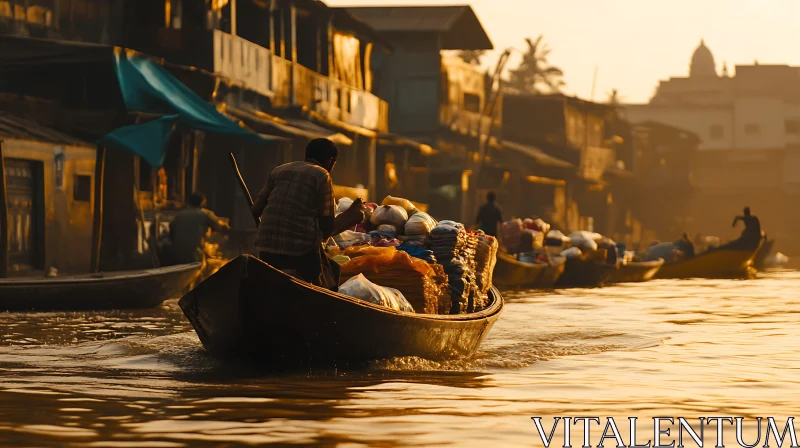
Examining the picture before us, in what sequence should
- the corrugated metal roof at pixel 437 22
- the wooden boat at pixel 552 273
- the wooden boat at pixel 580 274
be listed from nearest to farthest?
the wooden boat at pixel 552 273
the wooden boat at pixel 580 274
the corrugated metal roof at pixel 437 22

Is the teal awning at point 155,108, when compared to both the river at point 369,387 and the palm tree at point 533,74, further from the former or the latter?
the palm tree at point 533,74

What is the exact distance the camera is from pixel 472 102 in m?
35.8

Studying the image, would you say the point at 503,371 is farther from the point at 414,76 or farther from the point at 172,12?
the point at 414,76

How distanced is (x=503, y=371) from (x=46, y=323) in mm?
4944

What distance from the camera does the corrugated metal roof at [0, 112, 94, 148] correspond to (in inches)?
597

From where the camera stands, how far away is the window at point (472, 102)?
1391 inches

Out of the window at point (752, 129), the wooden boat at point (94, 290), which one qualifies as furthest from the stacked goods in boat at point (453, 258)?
the window at point (752, 129)

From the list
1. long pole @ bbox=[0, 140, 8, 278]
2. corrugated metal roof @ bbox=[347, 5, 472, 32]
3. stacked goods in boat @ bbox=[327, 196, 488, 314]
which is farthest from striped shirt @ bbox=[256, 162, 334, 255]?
corrugated metal roof @ bbox=[347, 5, 472, 32]

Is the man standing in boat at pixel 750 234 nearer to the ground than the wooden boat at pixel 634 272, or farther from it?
farther from it

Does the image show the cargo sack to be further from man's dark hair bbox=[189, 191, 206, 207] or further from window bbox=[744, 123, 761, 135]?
window bbox=[744, 123, 761, 135]

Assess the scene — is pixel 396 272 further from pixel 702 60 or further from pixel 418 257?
pixel 702 60

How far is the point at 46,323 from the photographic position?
455 inches

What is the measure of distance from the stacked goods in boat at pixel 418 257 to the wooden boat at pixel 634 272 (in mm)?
14045

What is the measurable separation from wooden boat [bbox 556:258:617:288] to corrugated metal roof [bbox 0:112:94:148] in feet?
31.9
